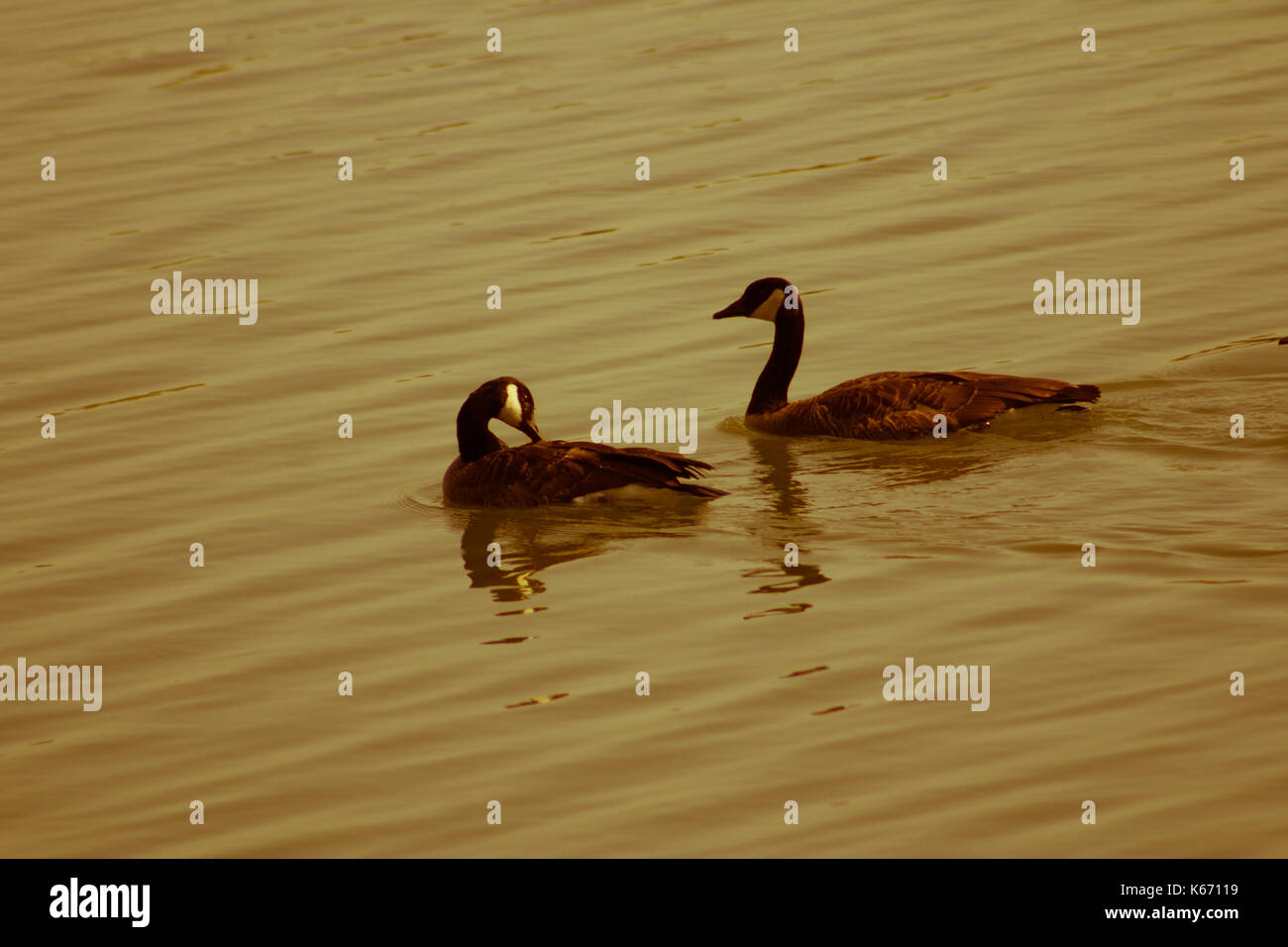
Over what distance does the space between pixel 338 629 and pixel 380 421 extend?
4.21 metres

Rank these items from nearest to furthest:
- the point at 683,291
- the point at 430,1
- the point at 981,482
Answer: the point at 981,482 → the point at 683,291 → the point at 430,1

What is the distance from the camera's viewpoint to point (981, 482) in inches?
494

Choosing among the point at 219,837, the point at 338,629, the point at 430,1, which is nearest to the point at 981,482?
the point at 338,629

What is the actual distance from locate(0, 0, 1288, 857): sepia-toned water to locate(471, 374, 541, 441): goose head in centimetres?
75

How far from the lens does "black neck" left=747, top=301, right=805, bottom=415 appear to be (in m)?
14.5

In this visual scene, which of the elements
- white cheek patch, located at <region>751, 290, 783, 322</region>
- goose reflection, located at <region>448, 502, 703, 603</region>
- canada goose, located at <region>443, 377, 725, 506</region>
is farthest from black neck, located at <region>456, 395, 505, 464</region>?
white cheek patch, located at <region>751, 290, 783, 322</region>

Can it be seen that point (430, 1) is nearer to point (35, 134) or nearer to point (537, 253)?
point (35, 134)

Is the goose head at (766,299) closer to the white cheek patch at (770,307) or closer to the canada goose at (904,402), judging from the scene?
the white cheek patch at (770,307)

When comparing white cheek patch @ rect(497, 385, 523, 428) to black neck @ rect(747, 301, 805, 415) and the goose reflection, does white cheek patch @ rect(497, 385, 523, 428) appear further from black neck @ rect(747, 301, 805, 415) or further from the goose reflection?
black neck @ rect(747, 301, 805, 415)

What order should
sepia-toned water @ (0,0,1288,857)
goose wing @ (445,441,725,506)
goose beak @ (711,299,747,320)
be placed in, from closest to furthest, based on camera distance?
sepia-toned water @ (0,0,1288,857)
goose wing @ (445,441,725,506)
goose beak @ (711,299,747,320)

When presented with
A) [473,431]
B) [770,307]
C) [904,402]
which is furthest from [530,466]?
[770,307]

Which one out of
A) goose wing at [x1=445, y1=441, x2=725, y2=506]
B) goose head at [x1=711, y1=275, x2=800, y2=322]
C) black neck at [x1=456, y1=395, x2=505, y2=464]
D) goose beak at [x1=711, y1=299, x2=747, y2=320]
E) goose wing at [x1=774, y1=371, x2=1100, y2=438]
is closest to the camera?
goose wing at [x1=445, y1=441, x2=725, y2=506]

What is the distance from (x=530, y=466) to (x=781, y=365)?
2914 mm

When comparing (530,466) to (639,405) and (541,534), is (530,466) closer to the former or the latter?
(541,534)
